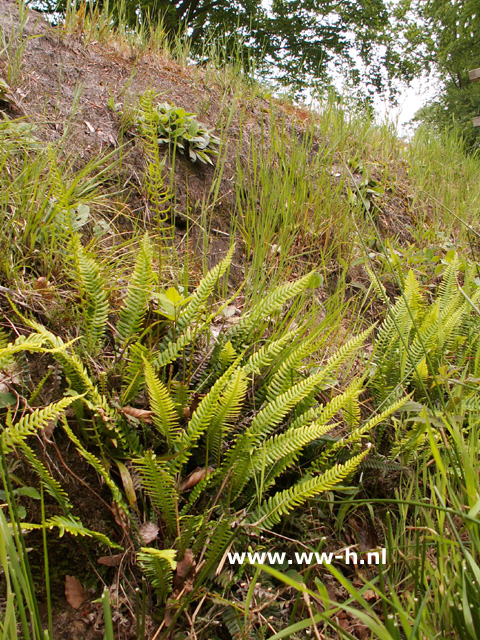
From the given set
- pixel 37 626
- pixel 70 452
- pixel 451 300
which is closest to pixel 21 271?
pixel 70 452

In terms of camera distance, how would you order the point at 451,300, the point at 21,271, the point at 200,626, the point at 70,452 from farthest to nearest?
1. the point at 451,300
2. the point at 21,271
3. the point at 70,452
4. the point at 200,626

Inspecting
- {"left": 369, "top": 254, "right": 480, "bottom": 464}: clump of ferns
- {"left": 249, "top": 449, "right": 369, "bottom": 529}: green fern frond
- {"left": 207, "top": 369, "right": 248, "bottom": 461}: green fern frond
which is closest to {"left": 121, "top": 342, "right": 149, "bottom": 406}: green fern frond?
{"left": 207, "top": 369, "right": 248, "bottom": 461}: green fern frond

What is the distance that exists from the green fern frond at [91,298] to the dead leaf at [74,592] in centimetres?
57

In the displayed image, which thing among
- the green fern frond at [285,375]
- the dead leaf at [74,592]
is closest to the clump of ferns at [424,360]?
the green fern frond at [285,375]

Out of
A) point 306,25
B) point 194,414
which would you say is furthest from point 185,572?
point 306,25

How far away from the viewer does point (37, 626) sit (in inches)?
26.8

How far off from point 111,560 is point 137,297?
692 millimetres

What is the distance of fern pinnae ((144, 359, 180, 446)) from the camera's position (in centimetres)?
104

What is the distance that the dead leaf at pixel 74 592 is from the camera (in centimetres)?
96

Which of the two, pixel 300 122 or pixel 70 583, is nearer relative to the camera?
pixel 70 583

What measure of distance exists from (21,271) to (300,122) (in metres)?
3.28

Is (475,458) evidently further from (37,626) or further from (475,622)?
(37,626)

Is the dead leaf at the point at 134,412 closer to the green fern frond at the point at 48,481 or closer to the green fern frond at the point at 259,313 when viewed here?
the green fern frond at the point at 48,481

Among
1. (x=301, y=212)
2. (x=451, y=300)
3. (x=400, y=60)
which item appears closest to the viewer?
(x=451, y=300)
